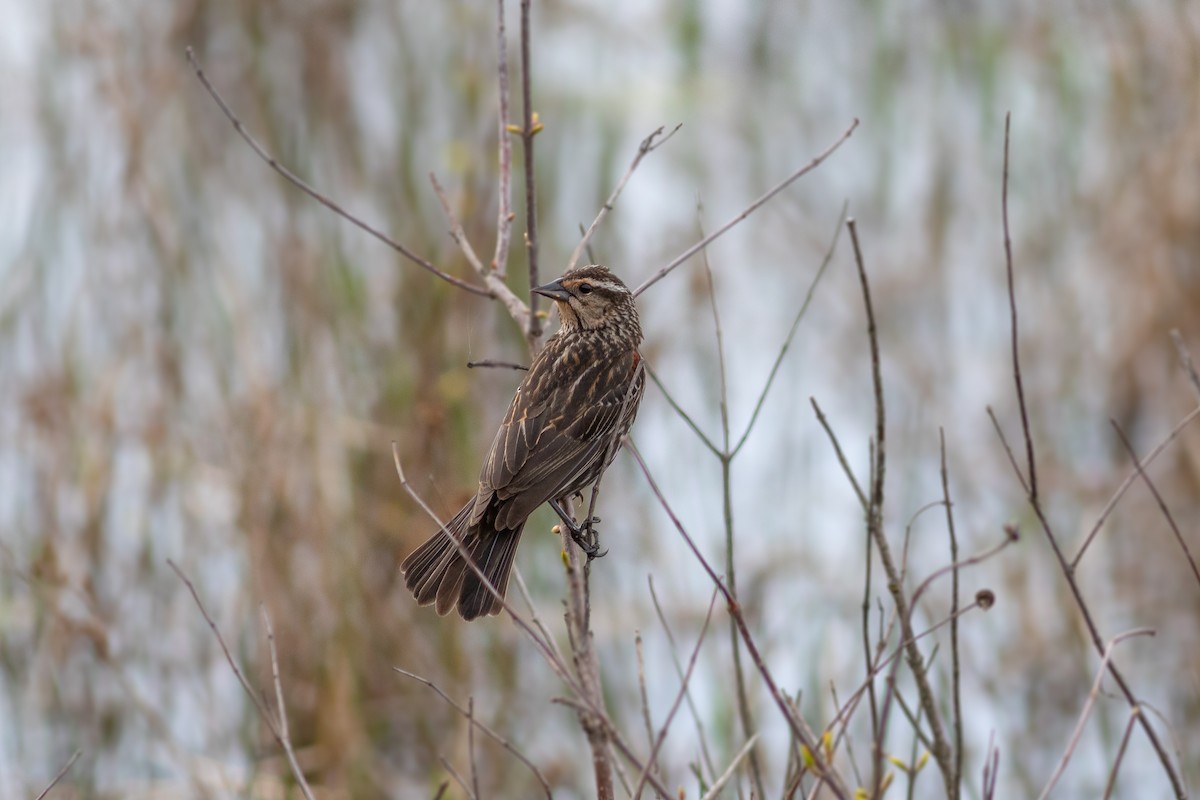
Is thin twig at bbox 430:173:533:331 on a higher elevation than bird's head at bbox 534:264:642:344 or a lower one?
lower

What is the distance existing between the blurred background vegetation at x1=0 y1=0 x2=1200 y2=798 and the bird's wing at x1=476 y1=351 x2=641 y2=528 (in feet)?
5.53

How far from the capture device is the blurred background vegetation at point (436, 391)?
6672 millimetres

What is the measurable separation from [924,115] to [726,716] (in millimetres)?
4831

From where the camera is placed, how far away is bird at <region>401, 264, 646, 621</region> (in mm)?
4004

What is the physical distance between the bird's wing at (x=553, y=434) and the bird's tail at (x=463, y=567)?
0.32 feet

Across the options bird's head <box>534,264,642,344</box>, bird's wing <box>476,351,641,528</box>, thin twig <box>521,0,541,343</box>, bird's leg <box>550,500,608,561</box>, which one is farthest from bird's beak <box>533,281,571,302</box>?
thin twig <box>521,0,541,343</box>

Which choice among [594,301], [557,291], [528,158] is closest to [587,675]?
[528,158]

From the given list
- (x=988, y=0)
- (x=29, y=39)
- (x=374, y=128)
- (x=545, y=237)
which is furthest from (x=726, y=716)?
(x=988, y=0)

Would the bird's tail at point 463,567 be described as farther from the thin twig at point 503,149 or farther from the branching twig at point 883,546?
the branching twig at point 883,546

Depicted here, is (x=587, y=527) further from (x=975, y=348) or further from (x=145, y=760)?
(x=975, y=348)

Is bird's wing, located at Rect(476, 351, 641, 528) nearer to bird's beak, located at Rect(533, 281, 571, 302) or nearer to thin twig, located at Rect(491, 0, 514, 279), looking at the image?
bird's beak, located at Rect(533, 281, 571, 302)

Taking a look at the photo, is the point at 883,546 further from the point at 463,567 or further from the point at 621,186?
the point at 463,567

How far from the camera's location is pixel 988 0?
9.32 meters

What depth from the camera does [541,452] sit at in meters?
4.07
